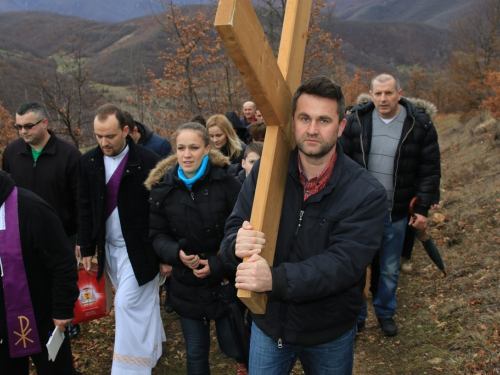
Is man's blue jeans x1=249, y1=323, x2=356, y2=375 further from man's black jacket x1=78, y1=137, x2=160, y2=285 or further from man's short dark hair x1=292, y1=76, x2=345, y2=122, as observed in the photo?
man's black jacket x1=78, y1=137, x2=160, y2=285

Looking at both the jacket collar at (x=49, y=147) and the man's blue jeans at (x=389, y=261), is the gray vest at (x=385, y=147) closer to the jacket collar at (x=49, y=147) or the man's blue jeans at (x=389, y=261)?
the man's blue jeans at (x=389, y=261)

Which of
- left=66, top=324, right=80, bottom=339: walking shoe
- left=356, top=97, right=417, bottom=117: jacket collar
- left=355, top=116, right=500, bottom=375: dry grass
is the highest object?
left=356, top=97, right=417, bottom=117: jacket collar

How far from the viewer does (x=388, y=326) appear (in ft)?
14.4

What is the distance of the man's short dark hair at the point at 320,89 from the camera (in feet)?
6.58

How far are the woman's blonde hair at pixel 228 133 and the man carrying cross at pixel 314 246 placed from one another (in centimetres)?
294

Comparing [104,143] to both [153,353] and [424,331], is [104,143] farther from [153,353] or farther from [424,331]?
[424,331]

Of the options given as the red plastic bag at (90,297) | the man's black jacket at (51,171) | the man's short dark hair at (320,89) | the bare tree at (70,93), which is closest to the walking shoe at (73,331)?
the red plastic bag at (90,297)

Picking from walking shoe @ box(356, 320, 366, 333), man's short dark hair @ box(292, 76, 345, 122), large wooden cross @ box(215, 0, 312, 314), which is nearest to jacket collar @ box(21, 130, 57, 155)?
large wooden cross @ box(215, 0, 312, 314)

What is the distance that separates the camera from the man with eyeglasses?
4.50 m

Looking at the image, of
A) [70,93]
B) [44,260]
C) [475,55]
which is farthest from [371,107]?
[475,55]

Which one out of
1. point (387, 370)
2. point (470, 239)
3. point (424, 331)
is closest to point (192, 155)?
point (387, 370)

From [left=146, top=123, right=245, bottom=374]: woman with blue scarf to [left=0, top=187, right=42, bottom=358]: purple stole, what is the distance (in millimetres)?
922

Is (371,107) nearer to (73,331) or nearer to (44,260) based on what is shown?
(44,260)

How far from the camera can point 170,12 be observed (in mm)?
13023
